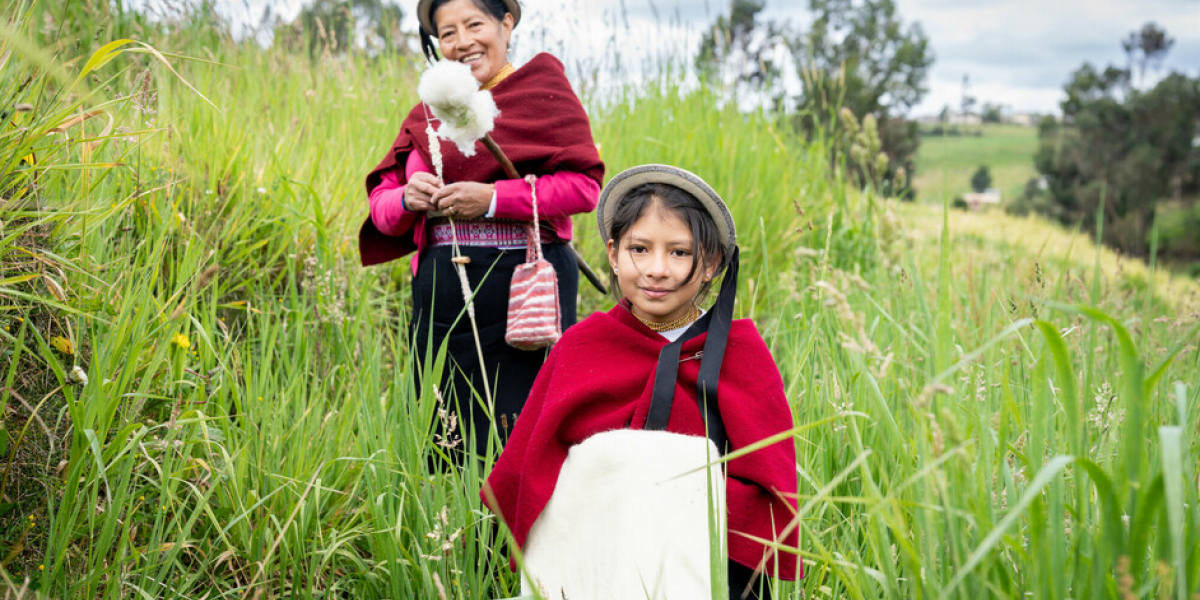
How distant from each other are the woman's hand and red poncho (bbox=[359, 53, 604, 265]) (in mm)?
131

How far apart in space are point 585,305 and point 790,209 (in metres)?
1.77

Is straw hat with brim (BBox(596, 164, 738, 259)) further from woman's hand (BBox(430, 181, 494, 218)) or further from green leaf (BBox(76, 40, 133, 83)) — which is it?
green leaf (BBox(76, 40, 133, 83))

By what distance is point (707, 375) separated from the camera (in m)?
1.96

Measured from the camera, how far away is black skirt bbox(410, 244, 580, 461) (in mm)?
2979

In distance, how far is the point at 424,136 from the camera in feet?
9.94

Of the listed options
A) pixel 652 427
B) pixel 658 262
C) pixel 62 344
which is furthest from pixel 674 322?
pixel 62 344

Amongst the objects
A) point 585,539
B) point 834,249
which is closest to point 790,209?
point 834,249

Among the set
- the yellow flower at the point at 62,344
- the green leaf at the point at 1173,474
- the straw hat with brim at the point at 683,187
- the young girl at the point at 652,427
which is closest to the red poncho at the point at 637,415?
the young girl at the point at 652,427

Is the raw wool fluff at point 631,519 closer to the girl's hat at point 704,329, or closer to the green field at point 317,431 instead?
the girl's hat at point 704,329

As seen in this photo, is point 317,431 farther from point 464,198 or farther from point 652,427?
point 652,427

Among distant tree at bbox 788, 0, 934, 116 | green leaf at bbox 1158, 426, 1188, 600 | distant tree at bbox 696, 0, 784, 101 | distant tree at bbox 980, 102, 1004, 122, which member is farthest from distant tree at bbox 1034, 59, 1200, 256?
green leaf at bbox 1158, 426, 1188, 600

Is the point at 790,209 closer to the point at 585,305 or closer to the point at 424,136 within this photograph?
the point at 585,305

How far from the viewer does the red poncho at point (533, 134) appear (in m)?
2.92

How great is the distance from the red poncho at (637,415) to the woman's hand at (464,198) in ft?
2.61
